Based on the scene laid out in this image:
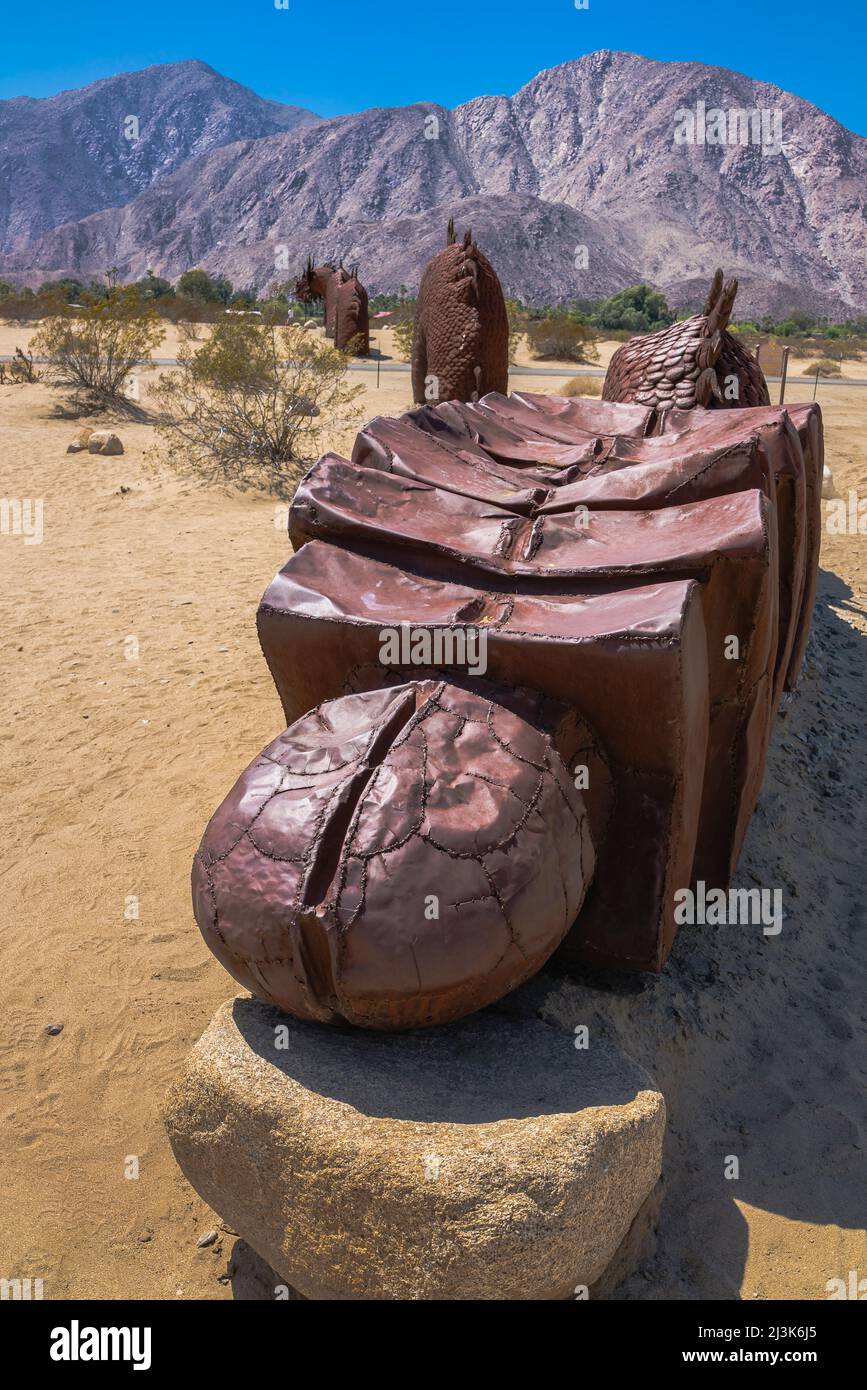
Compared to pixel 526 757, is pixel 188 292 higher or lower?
higher

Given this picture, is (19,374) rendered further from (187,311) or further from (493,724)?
(493,724)

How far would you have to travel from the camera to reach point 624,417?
142 inches

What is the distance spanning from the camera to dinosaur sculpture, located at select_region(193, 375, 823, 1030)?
179 centimetres

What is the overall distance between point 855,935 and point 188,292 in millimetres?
34089

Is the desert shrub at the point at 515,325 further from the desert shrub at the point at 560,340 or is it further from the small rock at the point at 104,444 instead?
the small rock at the point at 104,444

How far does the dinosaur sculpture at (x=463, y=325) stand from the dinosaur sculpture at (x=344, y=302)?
10605 mm

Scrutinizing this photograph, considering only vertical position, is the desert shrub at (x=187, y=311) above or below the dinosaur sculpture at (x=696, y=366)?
above

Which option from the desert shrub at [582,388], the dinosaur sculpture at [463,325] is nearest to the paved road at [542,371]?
the desert shrub at [582,388]

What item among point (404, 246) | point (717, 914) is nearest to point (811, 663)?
point (717, 914)

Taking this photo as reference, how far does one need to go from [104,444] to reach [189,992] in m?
8.47

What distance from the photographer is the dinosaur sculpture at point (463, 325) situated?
5961mm

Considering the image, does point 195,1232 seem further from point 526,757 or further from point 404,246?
point 404,246

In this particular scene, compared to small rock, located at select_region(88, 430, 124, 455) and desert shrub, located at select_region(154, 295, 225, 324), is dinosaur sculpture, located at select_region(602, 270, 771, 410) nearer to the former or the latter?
small rock, located at select_region(88, 430, 124, 455)

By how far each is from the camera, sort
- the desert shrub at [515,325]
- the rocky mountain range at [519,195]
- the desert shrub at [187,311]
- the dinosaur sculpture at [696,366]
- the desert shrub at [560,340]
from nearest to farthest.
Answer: the dinosaur sculpture at [696,366] < the desert shrub at [560,340] < the desert shrub at [515,325] < the desert shrub at [187,311] < the rocky mountain range at [519,195]
